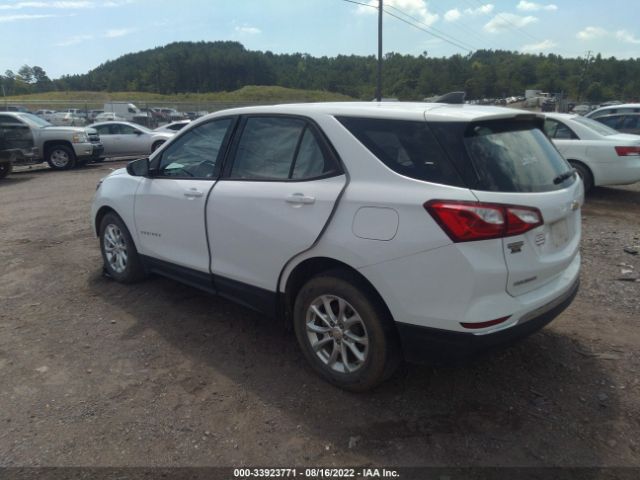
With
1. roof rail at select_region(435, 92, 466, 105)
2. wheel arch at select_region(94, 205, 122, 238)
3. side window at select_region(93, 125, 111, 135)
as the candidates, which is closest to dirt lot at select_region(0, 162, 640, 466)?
wheel arch at select_region(94, 205, 122, 238)

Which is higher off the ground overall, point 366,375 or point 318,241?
point 318,241

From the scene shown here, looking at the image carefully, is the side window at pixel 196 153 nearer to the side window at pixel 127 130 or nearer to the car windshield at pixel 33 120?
the car windshield at pixel 33 120

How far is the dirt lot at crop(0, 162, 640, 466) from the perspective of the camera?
2.68m

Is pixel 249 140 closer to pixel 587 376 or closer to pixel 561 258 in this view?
pixel 561 258

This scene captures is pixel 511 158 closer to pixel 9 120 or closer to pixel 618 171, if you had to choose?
pixel 618 171

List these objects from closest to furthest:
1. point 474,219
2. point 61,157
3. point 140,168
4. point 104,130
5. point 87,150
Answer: point 474,219
point 140,168
point 61,157
point 87,150
point 104,130

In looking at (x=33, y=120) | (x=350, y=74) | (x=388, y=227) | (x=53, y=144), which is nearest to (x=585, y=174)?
(x=388, y=227)

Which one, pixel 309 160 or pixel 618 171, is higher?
pixel 309 160

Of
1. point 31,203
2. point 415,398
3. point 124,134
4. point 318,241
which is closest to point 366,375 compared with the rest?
point 415,398

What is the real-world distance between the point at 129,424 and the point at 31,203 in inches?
338

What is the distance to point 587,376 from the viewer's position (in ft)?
10.9

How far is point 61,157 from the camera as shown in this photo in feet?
52.1

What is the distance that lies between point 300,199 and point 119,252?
108 inches

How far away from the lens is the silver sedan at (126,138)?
1830 cm
